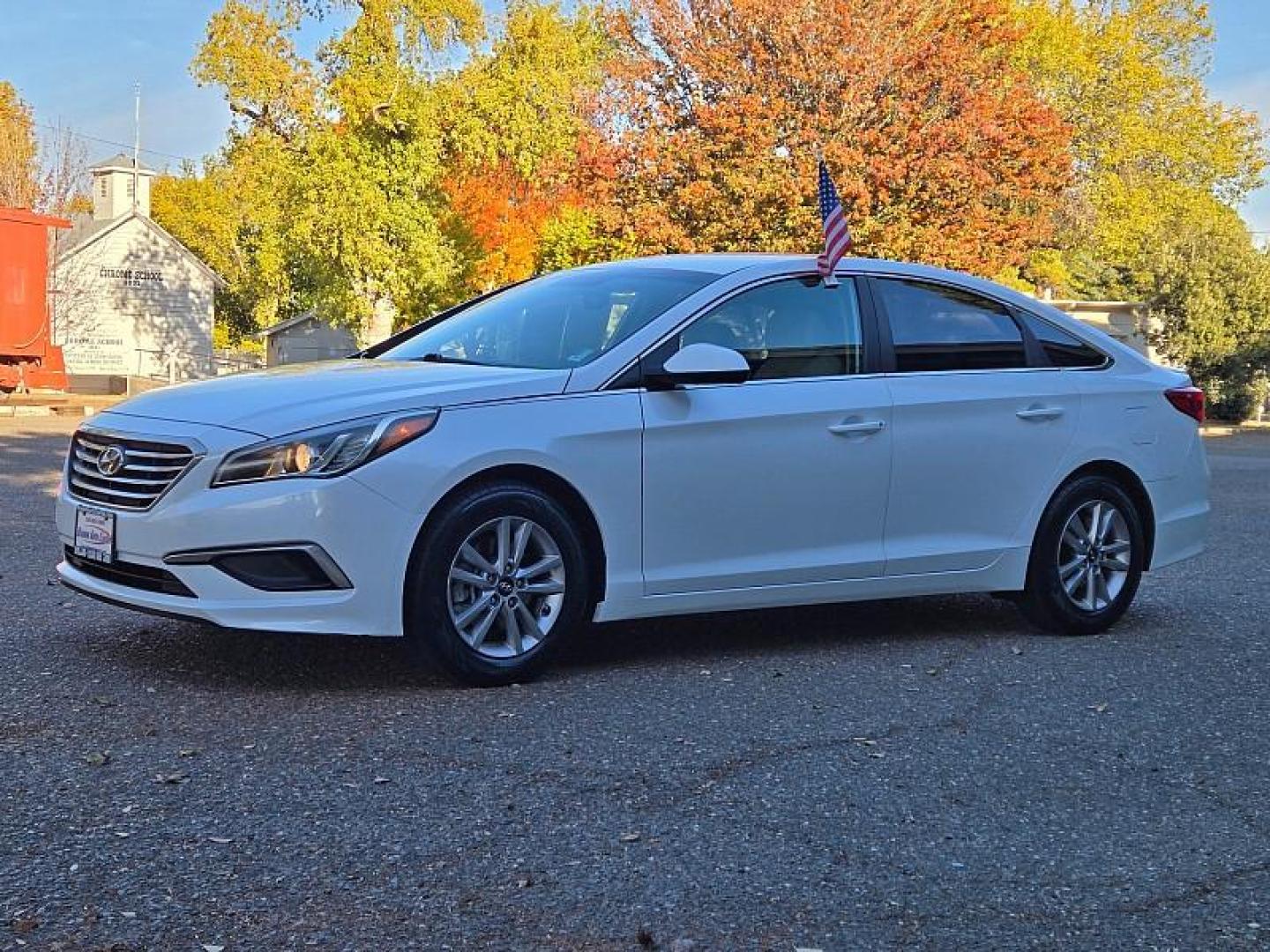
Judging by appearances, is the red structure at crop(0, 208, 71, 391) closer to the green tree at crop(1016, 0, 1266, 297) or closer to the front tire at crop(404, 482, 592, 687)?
the front tire at crop(404, 482, 592, 687)

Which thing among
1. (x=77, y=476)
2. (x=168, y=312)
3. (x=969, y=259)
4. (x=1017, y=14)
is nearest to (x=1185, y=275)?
(x=969, y=259)

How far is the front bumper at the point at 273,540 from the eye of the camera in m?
5.51

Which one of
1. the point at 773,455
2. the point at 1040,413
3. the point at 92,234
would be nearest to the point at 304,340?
the point at 92,234

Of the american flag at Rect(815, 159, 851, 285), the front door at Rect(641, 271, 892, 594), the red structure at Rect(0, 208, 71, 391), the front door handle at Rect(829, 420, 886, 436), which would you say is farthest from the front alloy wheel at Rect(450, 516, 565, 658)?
the red structure at Rect(0, 208, 71, 391)

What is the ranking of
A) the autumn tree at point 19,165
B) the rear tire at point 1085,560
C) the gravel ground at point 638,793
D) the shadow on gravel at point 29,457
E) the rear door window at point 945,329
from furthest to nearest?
1. the autumn tree at point 19,165
2. the shadow on gravel at point 29,457
3. the rear tire at point 1085,560
4. the rear door window at point 945,329
5. the gravel ground at point 638,793

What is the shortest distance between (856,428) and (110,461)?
9.62ft

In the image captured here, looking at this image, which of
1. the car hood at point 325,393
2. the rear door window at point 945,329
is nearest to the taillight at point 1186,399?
the rear door window at point 945,329

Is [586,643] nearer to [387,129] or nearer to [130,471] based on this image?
[130,471]

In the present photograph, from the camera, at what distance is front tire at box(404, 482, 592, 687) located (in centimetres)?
575

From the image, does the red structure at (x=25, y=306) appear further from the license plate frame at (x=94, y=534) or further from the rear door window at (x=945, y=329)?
the rear door window at (x=945, y=329)

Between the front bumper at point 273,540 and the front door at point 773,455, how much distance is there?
110 centimetres

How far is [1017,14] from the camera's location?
5112 centimetres

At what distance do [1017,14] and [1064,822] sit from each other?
50140 mm

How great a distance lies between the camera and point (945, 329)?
289 inches
